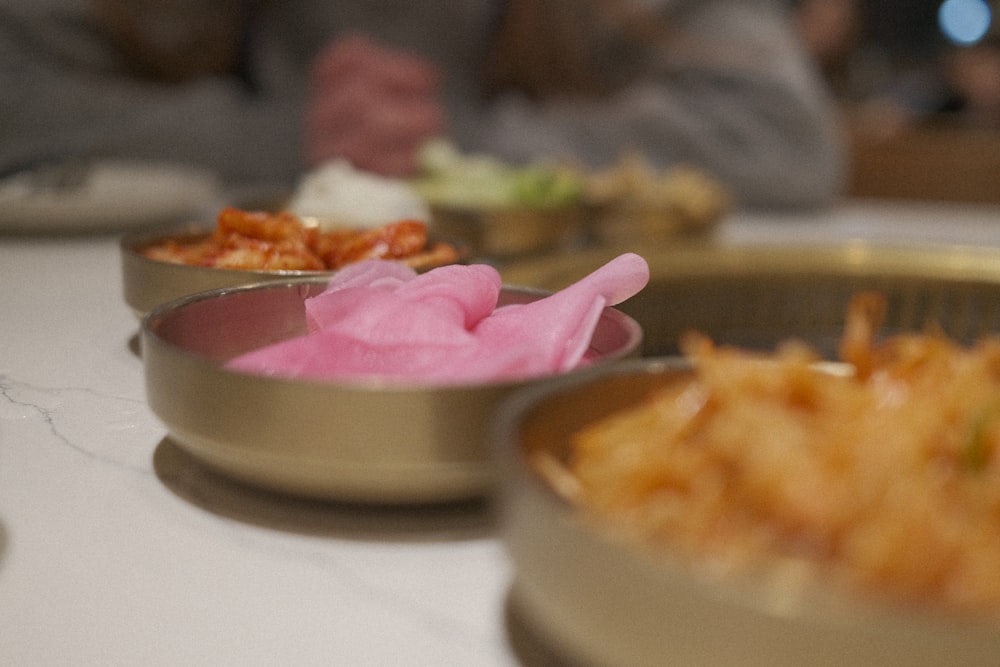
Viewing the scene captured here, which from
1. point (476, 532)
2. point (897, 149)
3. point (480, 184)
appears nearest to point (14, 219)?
point (480, 184)

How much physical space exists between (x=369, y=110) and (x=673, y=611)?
2.39 meters

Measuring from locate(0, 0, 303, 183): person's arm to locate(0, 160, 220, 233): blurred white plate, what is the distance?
52 centimetres

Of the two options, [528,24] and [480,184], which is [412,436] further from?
[528,24]

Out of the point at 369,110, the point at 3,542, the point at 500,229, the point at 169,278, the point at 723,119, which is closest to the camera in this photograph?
the point at 3,542

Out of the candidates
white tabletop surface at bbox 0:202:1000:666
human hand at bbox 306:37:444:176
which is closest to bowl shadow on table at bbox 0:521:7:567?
white tabletop surface at bbox 0:202:1000:666

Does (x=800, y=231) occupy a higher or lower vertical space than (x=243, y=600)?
lower

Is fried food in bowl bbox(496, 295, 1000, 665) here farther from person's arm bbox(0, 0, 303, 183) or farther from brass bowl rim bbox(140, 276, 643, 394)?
person's arm bbox(0, 0, 303, 183)

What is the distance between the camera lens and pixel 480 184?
7.16 feet

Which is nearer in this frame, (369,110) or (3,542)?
(3,542)

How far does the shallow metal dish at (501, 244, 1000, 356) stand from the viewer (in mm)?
1621

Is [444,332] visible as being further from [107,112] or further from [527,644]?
[107,112]

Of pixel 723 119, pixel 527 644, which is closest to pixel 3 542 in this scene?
pixel 527 644

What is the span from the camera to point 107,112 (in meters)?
2.73

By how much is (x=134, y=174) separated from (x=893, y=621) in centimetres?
208
